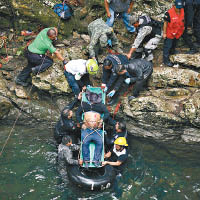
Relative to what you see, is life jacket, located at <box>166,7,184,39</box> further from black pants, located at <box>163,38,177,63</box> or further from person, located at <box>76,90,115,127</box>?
person, located at <box>76,90,115,127</box>

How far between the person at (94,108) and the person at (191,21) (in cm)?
360

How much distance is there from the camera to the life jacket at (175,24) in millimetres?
8258

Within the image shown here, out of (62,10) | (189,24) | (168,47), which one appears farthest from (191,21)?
(62,10)

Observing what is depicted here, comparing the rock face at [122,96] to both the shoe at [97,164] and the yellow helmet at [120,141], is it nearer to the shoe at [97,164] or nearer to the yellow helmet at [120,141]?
the yellow helmet at [120,141]

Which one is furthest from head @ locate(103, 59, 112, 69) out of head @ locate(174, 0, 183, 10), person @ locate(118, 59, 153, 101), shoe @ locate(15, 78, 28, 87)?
shoe @ locate(15, 78, 28, 87)

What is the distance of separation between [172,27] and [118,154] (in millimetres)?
4294

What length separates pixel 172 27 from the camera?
8430 millimetres

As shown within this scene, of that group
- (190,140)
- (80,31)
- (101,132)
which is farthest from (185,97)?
(80,31)

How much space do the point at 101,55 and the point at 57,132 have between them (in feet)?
10.9

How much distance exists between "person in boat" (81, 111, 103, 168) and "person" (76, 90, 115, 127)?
336mm

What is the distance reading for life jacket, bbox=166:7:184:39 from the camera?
27.1 feet

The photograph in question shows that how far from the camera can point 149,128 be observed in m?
8.40

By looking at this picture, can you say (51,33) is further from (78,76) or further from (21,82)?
(21,82)

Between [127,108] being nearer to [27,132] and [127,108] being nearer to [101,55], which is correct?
[101,55]
